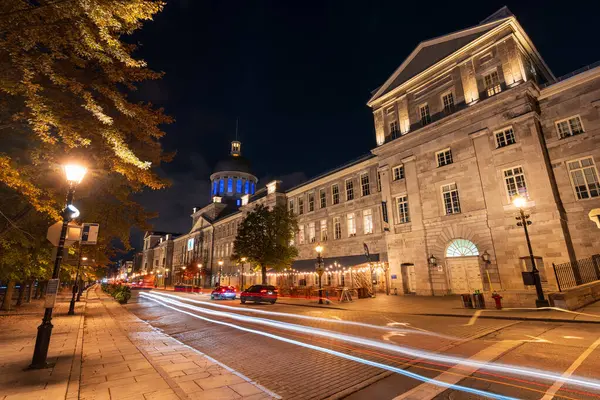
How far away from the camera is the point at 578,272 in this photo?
56.6 ft

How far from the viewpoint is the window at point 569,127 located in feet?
61.8

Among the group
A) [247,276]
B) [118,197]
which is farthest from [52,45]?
[247,276]

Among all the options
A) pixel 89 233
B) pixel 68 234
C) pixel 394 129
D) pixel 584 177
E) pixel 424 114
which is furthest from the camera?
pixel 394 129

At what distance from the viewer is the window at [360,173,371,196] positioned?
105ft

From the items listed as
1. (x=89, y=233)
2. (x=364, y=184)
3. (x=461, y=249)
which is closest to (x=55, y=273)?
(x=89, y=233)

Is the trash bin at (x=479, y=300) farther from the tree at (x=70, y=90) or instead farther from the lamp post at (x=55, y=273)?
the lamp post at (x=55, y=273)

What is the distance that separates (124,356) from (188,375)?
9.60 feet

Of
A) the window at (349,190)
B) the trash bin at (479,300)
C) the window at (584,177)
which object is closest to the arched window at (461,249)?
the window at (584,177)

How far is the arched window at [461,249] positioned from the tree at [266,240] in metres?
16.3

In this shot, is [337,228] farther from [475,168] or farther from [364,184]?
[475,168]

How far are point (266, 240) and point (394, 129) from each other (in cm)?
1777

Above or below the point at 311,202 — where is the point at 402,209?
below

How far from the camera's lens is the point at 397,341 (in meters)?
8.70

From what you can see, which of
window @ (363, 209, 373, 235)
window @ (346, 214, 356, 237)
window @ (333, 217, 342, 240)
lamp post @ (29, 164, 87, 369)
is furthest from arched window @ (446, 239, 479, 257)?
lamp post @ (29, 164, 87, 369)
